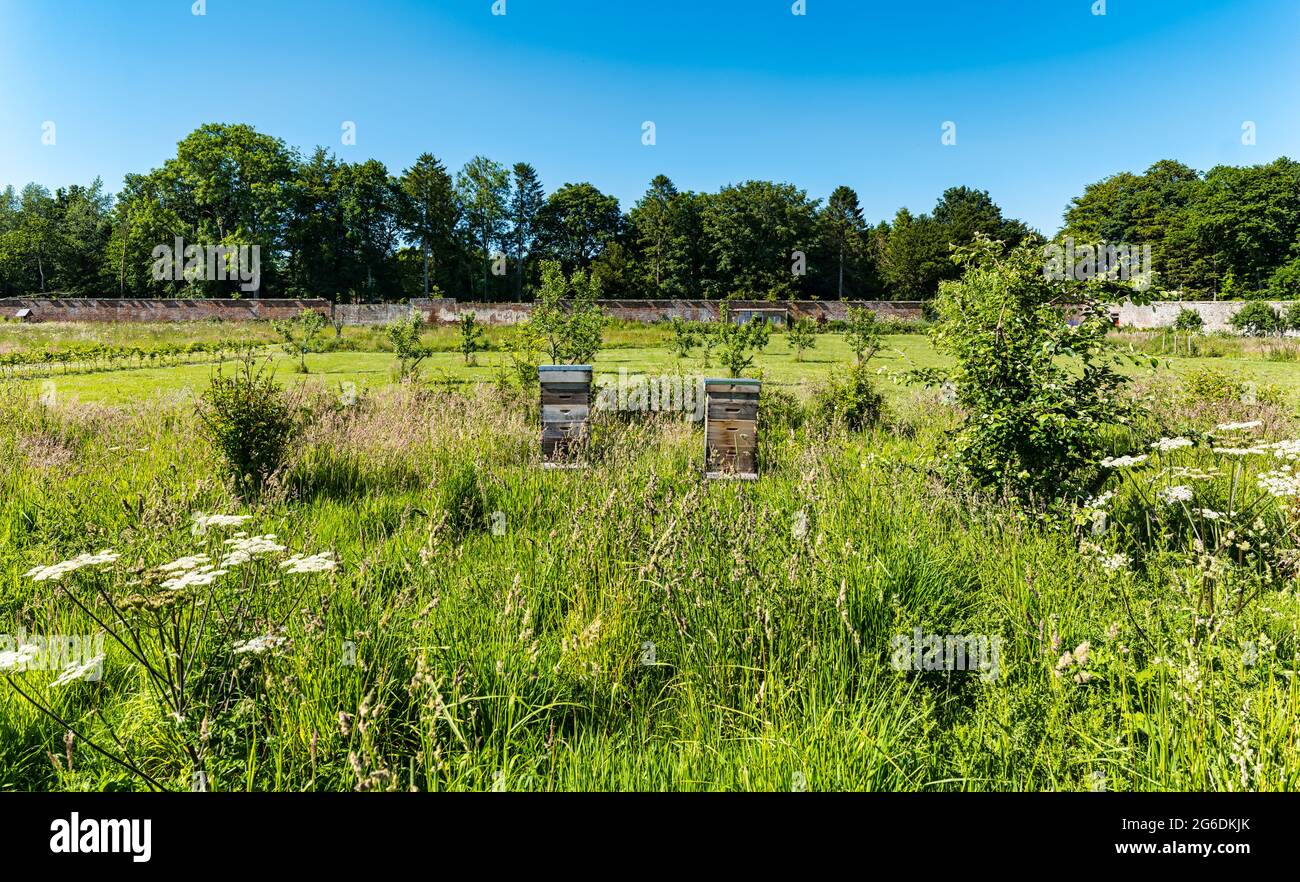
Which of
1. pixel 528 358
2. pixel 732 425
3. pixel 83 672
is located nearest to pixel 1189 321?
pixel 528 358

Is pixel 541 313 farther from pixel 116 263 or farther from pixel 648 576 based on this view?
pixel 116 263

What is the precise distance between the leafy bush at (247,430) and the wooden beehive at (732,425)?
13.8 feet

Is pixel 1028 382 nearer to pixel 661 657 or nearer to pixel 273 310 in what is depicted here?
pixel 661 657

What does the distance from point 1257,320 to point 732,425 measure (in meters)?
39.3

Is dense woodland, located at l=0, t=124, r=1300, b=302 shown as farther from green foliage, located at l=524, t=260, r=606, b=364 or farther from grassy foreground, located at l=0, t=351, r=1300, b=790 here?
grassy foreground, located at l=0, t=351, r=1300, b=790

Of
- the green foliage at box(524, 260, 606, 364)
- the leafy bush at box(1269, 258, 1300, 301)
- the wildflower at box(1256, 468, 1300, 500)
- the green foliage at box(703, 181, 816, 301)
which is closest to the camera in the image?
the wildflower at box(1256, 468, 1300, 500)

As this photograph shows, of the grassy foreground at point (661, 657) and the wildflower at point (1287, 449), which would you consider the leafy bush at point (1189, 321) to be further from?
the grassy foreground at point (661, 657)

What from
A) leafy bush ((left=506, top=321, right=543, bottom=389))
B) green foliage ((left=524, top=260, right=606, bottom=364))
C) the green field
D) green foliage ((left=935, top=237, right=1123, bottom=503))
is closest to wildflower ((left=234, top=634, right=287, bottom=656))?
green foliage ((left=935, top=237, right=1123, bottom=503))

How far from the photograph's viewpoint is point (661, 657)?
9.90 ft

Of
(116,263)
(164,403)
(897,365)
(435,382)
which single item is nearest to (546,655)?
(164,403)

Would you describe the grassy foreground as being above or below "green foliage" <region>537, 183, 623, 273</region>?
below

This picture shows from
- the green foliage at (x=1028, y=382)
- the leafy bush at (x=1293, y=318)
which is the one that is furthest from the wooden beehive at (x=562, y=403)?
the leafy bush at (x=1293, y=318)

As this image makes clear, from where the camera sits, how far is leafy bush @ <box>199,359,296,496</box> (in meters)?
5.67

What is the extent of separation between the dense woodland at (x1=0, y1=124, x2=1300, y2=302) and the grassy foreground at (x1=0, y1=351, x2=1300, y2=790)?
4972 cm
